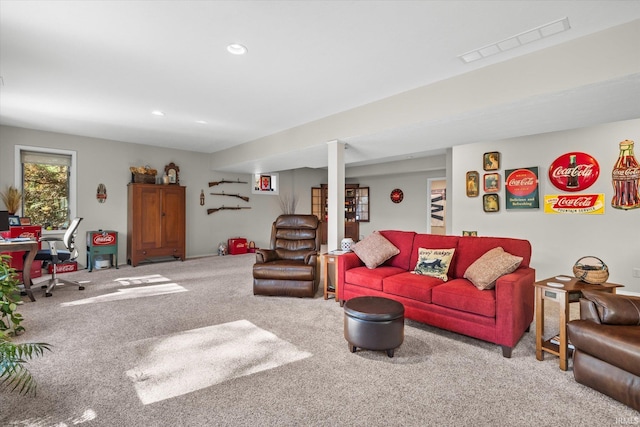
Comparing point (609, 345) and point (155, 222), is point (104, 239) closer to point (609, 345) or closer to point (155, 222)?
point (155, 222)

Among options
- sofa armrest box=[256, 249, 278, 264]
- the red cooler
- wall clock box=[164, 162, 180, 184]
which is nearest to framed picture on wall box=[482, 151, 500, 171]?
sofa armrest box=[256, 249, 278, 264]

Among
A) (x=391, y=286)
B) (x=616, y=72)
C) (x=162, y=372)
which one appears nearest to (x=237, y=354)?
(x=162, y=372)

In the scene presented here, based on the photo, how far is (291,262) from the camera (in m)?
4.50

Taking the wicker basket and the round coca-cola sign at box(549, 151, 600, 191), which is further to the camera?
the round coca-cola sign at box(549, 151, 600, 191)

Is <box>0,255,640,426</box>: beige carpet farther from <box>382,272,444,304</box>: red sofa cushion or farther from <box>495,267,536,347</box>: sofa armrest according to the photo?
<box>382,272,444,304</box>: red sofa cushion

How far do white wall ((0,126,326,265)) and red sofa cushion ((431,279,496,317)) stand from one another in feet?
20.9

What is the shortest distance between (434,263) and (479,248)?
1.54 feet

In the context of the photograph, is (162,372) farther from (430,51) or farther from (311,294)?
(430,51)

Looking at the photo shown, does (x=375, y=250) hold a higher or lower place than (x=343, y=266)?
higher

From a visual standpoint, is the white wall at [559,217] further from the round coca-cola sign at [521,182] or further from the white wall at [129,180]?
the white wall at [129,180]

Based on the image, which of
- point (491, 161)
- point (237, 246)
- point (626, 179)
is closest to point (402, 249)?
point (491, 161)

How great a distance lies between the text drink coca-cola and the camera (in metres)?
4.37

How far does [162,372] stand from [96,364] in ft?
1.84

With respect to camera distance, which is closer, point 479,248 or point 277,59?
point 277,59
